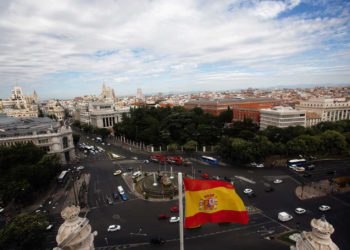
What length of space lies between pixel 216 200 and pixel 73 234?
5245 millimetres

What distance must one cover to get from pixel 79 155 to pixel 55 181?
17206mm

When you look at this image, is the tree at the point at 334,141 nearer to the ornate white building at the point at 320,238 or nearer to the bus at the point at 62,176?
the ornate white building at the point at 320,238

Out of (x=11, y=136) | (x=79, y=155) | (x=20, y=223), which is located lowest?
(x=79, y=155)

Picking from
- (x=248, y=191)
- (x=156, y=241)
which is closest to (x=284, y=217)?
(x=248, y=191)

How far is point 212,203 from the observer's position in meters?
8.81

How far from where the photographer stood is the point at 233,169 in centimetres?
4153

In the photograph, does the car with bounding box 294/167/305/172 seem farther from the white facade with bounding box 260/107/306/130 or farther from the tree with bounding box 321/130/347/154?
the white facade with bounding box 260/107/306/130

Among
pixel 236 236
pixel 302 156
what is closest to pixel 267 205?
pixel 236 236

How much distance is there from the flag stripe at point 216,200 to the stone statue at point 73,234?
381 cm

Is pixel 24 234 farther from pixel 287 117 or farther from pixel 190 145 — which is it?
pixel 287 117

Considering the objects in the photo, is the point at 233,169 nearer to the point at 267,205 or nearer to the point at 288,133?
the point at 267,205

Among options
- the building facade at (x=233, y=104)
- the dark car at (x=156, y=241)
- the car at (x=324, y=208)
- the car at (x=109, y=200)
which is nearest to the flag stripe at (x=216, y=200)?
the dark car at (x=156, y=241)

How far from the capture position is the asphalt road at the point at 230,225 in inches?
861

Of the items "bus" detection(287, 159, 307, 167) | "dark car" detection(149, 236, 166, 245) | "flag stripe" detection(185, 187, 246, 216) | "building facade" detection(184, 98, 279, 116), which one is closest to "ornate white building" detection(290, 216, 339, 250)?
"flag stripe" detection(185, 187, 246, 216)
